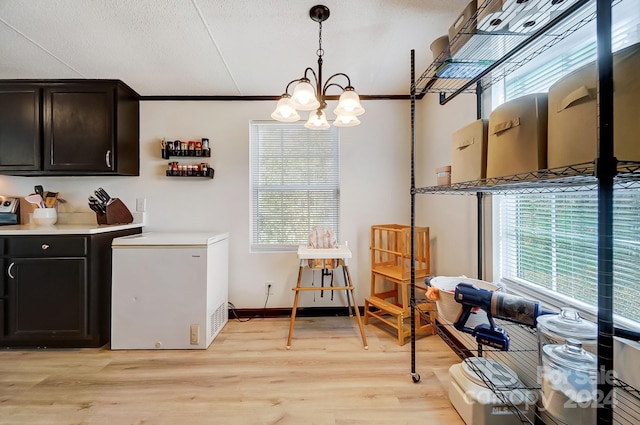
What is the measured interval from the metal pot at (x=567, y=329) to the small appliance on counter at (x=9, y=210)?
13.6 feet

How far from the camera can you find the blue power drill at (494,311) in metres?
1.05

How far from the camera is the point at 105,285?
6.82 feet

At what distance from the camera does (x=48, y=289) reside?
1.98 m

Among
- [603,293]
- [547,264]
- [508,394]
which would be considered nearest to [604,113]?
[603,293]

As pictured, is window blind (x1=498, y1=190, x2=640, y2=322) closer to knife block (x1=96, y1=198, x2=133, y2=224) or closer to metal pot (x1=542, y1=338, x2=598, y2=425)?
metal pot (x1=542, y1=338, x2=598, y2=425)

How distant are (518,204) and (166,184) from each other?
2.95 m

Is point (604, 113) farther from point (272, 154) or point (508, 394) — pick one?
point (272, 154)

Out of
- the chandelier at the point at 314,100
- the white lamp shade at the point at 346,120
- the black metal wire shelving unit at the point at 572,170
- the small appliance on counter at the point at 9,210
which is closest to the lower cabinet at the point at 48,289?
the small appliance on counter at the point at 9,210

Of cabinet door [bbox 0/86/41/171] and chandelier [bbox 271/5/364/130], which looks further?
cabinet door [bbox 0/86/41/171]

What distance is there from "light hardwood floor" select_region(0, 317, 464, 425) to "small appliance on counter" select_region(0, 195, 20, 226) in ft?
4.02

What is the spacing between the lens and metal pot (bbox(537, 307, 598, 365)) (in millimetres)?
959

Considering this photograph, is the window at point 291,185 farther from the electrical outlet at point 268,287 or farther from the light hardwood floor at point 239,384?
the light hardwood floor at point 239,384

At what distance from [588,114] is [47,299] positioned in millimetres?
3308

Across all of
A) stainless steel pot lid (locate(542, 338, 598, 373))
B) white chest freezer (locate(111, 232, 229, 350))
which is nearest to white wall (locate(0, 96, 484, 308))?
white chest freezer (locate(111, 232, 229, 350))
